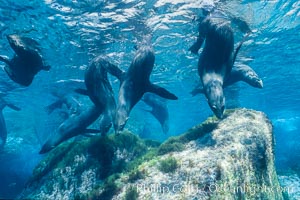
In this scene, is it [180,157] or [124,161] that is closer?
[180,157]

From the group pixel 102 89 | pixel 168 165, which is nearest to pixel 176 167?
pixel 168 165

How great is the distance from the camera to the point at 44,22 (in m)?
13.5

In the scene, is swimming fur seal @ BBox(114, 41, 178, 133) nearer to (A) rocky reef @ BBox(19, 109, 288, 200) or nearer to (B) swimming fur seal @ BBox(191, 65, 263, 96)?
(A) rocky reef @ BBox(19, 109, 288, 200)

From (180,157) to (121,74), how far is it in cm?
411

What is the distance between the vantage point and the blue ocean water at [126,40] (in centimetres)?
1291

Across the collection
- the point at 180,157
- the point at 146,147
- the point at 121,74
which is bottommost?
the point at 180,157

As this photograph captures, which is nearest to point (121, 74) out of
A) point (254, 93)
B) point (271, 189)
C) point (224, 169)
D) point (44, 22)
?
point (224, 169)

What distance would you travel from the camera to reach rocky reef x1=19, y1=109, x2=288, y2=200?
5.52 meters

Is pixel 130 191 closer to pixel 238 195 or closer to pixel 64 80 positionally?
pixel 238 195

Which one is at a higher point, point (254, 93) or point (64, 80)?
point (254, 93)

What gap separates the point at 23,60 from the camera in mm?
9289

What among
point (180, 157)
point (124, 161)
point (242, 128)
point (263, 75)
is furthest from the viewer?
point (263, 75)

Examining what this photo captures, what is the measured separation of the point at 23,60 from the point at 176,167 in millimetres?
6802

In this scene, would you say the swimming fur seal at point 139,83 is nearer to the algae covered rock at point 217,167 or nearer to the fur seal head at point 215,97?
the fur seal head at point 215,97
